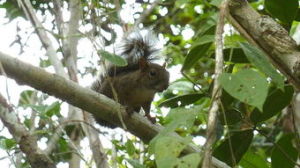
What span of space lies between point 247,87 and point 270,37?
42 cm

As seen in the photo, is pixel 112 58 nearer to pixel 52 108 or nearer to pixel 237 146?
pixel 237 146

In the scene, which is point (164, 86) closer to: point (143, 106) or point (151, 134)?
point (143, 106)

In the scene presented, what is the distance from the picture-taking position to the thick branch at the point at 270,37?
4.14 feet

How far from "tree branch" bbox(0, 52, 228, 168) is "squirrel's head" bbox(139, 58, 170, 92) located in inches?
57.3

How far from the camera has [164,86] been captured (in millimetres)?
3305

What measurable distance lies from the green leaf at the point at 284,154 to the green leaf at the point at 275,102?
10 cm

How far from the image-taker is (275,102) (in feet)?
5.10

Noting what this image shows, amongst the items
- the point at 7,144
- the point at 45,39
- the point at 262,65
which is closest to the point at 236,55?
the point at 262,65

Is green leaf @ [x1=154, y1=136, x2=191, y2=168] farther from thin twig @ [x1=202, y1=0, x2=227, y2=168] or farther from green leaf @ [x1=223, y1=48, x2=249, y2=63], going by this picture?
green leaf @ [x1=223, y1=48, x2=249, y2=63]

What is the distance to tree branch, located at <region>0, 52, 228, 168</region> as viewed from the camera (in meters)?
1.63

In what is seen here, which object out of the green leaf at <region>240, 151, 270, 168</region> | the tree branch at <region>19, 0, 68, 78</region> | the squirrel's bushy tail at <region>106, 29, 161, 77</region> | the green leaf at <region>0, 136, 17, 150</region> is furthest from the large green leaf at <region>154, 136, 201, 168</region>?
the squirrel's bushy tail at <region>106, 29, 161, 77</region>

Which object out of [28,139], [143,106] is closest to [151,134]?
[28,139]

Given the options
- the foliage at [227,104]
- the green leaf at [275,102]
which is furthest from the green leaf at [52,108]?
the green leaf at [275,102]

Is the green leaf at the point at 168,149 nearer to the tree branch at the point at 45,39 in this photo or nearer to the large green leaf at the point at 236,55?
the large green leaf at the point at 236,55
